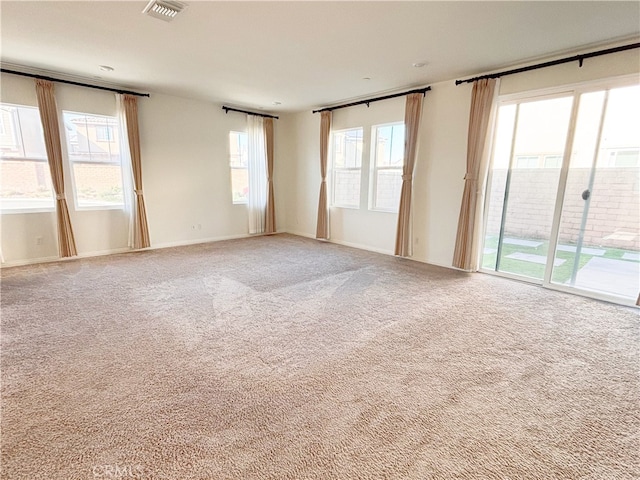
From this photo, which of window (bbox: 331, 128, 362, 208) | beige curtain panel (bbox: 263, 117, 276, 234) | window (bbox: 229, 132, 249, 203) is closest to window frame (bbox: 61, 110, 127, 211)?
window (bbox: 229, 132, 249, 203)

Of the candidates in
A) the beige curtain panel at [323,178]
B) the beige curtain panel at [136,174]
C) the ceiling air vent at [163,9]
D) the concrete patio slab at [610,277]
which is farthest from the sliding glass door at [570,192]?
the beige curtain panel at [136,174]

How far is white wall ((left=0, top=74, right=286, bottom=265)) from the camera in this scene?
165 inches

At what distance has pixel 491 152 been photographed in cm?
395

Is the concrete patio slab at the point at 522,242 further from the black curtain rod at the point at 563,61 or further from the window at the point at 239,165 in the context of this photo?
the window at the point at 239,165

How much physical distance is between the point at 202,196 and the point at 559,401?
5.77m

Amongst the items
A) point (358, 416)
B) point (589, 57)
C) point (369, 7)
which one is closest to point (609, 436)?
point (358, 416)

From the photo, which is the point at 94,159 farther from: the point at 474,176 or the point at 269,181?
the point at 474,176

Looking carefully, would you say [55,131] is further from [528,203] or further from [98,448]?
[528,203]

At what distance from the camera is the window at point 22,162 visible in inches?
156

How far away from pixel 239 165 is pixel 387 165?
3055mm

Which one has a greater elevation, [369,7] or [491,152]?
[369,7]

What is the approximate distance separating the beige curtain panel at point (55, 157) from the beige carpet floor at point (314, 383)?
3.20ft

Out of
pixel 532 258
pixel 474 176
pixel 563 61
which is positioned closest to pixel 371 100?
pixel 474 176

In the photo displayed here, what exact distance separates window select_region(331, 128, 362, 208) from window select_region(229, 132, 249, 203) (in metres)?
1.86
